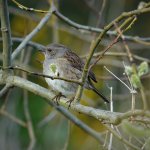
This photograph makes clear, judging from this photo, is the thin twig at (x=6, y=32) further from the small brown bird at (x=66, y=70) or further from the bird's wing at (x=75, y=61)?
the bird's wing at (x=75, y=61)

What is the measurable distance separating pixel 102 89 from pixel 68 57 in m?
1.81

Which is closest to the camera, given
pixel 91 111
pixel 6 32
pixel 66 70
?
pixel 91 111

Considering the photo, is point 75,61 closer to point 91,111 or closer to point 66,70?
point 66,70

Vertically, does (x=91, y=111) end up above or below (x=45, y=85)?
below

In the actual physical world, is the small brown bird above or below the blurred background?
below

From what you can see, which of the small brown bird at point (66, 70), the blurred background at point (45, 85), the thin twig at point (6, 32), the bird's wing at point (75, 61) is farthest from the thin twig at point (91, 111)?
the blurred background at point (45, 85)

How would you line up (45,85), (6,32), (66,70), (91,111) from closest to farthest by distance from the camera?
(91,111), (6,32), (66,70), (45,85)

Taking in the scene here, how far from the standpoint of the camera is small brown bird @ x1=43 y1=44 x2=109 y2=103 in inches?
187

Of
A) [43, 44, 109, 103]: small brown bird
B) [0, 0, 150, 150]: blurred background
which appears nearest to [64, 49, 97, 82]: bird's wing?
[43, 44, 109, 103]: small brown bird

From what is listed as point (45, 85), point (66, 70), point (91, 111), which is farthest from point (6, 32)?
point (45, 85)

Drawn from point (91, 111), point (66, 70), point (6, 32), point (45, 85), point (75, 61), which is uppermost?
point (45, 85)

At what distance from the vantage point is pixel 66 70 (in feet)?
16.0

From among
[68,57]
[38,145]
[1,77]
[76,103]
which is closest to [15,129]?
[38,145]

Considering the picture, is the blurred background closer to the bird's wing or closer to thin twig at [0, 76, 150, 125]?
the bird's wing
